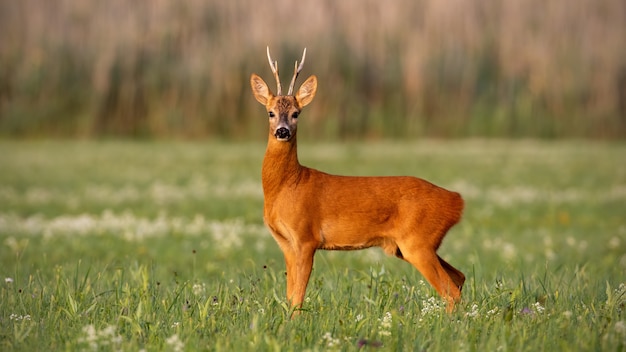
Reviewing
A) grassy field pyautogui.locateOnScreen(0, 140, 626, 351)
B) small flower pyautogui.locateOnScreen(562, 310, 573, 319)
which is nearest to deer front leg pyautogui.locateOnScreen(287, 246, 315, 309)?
grassy field pyautogui.locateOnScreen(0, 140, 626, 351)

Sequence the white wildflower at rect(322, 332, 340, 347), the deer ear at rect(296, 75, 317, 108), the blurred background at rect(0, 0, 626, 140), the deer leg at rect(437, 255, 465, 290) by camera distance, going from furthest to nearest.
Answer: the blurred background at rect(0, 0, 626, 140) → the deer leg at rect(437, 255, 465, 290) → the deer ear at rect(296, 75, 317, 108) → the white wildflower at rect(322, 332, 340, 347)

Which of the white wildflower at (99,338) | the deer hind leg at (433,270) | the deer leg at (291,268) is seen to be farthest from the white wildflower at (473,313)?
the white wildflower at (99,338)

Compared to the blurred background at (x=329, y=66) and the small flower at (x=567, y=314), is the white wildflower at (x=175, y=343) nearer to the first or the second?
the small flower at (x=567, y=314)

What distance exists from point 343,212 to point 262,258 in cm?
552

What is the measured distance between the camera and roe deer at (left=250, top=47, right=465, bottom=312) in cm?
710

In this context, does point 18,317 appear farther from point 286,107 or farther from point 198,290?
point 286,107

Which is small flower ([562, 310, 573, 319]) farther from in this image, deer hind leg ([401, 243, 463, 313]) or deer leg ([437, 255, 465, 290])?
deer leg ([437, 255, 465, 290])

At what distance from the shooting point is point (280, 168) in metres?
7.22

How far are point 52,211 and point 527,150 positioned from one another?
19416mm

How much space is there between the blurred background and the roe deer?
2832 centimetres

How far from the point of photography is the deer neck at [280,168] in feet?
23.6

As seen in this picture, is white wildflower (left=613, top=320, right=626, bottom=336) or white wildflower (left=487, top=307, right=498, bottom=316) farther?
white wildflower (left=487, top=307, right=498, bottom=316)

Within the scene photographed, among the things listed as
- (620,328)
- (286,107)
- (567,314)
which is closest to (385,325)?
(567,314)

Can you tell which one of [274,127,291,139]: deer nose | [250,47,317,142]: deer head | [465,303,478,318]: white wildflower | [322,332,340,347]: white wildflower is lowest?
[465,303,478,318]: white wildflower
